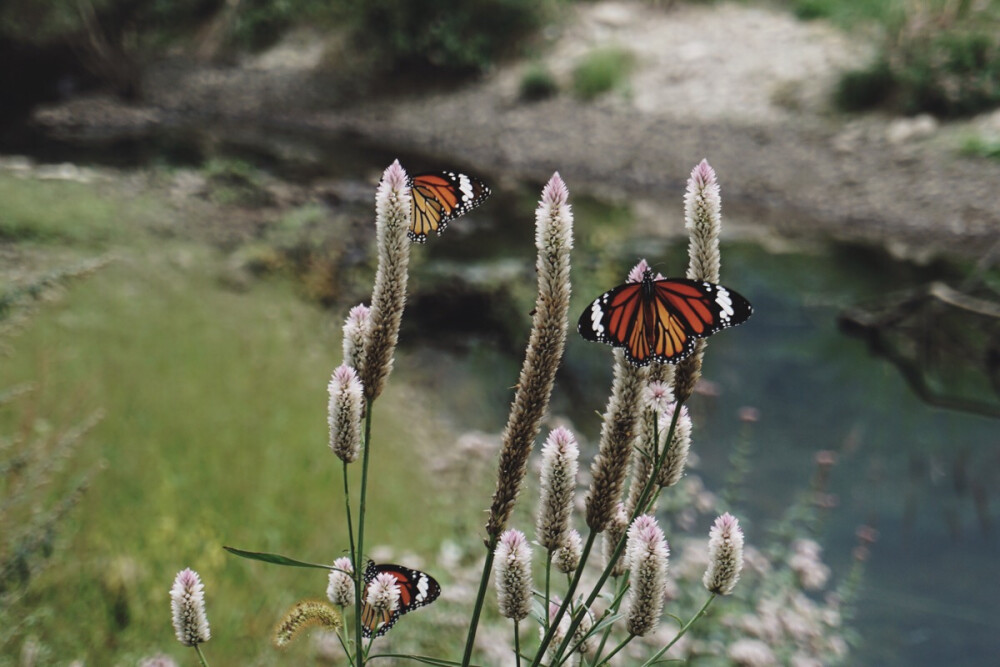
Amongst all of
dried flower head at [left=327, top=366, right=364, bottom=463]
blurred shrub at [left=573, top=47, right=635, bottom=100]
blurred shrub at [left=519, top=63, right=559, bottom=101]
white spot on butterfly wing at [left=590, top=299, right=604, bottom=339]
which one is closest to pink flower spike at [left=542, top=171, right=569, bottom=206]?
white spot on butterfly wing at [left=590, top=299, right=604, bottom=339]

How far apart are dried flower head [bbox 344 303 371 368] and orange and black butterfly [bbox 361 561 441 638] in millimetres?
391

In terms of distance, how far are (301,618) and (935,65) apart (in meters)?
12.7

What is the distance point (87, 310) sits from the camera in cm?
675

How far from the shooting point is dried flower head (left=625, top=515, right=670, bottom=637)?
1.29 meters

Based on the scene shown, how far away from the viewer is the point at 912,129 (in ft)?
38.5

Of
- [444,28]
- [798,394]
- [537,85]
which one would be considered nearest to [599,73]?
[537,85]

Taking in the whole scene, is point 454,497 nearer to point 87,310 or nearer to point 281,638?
point 87,310

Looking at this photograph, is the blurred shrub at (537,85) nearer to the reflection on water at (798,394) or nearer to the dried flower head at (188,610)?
the reflection on water at (798,394)

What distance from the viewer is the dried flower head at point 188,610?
1.38m

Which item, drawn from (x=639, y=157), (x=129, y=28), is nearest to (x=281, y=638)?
(x=639, y=157)

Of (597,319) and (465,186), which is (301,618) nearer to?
(597,319)

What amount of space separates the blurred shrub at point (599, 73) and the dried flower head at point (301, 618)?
13497 millimetres

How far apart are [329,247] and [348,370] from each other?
7.71 m

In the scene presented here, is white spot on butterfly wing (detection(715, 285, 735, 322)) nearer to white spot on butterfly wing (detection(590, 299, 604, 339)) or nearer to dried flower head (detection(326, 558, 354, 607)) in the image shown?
white spot on butterfly wing (detection(590, 299, 604, 339))
